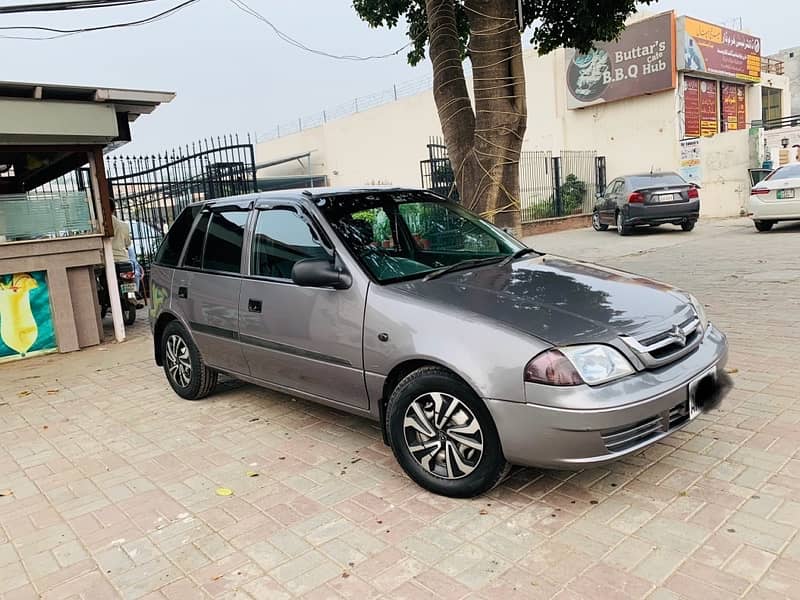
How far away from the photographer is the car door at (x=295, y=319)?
144 inches

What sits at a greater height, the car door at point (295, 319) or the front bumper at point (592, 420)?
the car door at point (295, 319)

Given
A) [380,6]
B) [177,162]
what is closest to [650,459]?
[380,6]

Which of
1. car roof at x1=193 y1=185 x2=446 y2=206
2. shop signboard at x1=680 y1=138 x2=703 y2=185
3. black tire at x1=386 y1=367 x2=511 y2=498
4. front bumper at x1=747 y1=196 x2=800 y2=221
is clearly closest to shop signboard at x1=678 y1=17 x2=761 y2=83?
shop signboard at x1=680 y1=138 x2=703 y2=185

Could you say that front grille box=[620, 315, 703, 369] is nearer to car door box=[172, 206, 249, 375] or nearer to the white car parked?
car door box=[172, 206, 249, 375]

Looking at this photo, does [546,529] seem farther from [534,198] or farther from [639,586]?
[534,198]

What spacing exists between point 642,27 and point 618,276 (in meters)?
20.0

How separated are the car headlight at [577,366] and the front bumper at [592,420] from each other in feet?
0.12

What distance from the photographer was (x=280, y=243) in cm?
424

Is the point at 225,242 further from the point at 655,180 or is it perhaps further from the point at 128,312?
the point at 655,180

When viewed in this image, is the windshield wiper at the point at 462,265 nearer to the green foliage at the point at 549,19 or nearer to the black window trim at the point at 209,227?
the black window trim at the point at 209,227

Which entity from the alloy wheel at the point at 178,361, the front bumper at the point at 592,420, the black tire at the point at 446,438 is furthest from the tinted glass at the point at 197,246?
the front bumper at the point at 592,420

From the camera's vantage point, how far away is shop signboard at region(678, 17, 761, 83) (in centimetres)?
2000

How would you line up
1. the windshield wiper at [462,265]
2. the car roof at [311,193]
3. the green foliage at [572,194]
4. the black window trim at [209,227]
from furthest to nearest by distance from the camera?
1. the green foliage at [572,194]
2. the black window trim at [209,227]
3. the car roof at [311,193]
4. the windshield wiper at [462,265]

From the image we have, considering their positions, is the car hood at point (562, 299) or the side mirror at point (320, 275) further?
the side mirror at point (320, 275)
